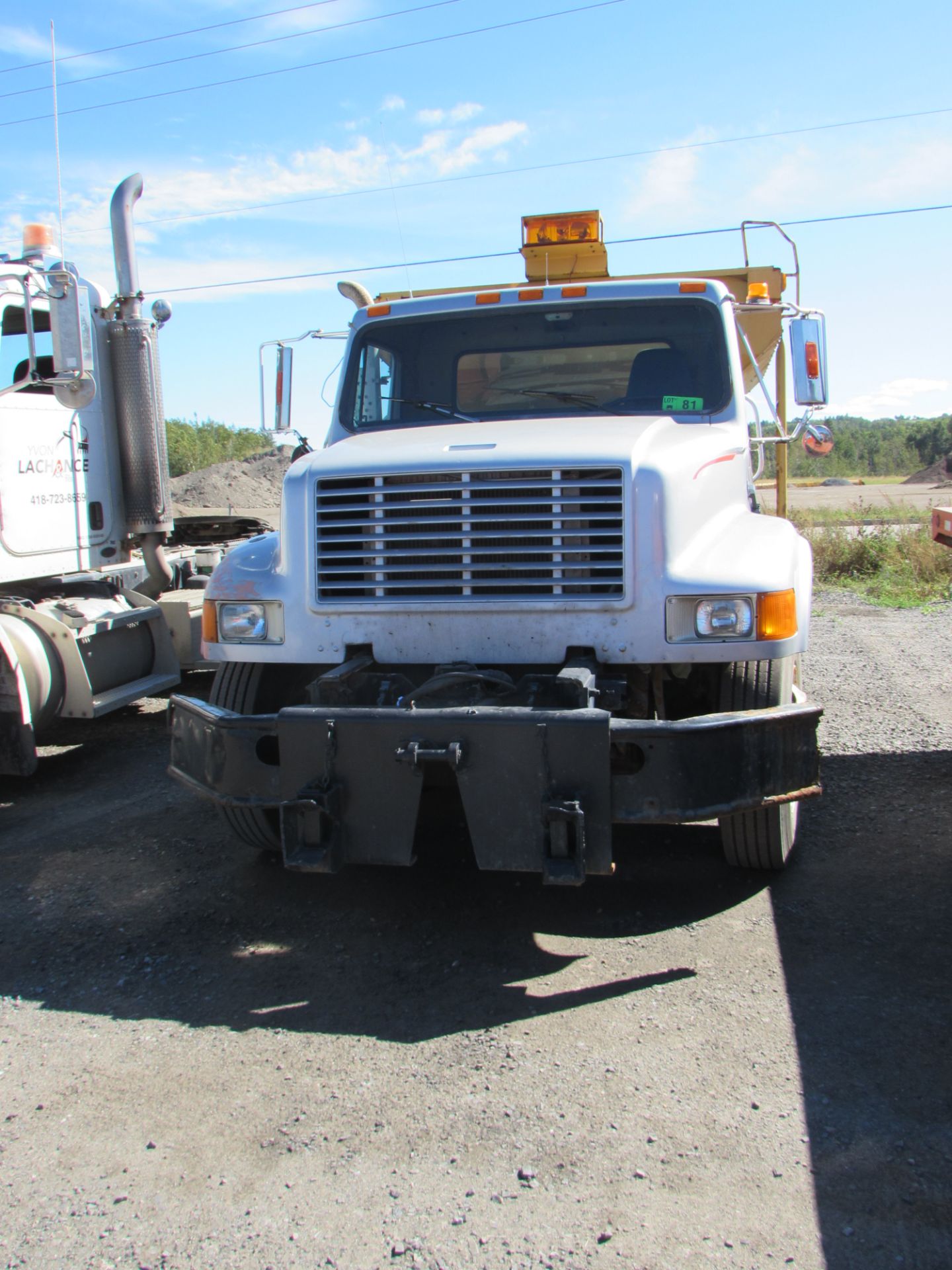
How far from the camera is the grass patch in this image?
12.0 meters

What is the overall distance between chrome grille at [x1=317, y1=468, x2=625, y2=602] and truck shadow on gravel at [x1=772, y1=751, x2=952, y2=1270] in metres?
1.47

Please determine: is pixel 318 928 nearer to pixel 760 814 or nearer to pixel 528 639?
pixel 528 639

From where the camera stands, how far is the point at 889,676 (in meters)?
7.92

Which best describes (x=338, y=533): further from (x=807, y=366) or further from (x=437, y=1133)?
(x=807, y=366)

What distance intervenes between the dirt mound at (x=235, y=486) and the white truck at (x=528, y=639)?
1558 centimetres

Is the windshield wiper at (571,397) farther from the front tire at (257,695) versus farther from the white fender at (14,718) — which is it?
the white fender at (14,718)

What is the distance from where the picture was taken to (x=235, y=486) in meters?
21.2

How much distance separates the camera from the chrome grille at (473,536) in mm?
3678

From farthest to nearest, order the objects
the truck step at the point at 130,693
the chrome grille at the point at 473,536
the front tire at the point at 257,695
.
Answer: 1. the truck step at the point at 130,693
2. the front tire at the point at 257,695
3. the chrome grille at the point at 473,536

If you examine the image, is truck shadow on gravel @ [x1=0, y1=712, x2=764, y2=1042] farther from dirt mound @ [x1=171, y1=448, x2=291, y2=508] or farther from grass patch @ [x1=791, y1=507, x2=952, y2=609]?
dirt mound @ [x1=171, y1=448, x2=291, y2=508]

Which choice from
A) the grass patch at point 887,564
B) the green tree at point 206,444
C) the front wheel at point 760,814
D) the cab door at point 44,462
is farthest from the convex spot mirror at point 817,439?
the green tree at point 206,444

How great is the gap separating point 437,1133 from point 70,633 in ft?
13.2

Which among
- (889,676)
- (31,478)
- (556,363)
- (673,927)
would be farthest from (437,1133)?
(889,676)

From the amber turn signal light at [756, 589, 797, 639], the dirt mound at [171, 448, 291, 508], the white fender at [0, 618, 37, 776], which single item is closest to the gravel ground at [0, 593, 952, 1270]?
the white fender at [0, 618, 37, 776]
